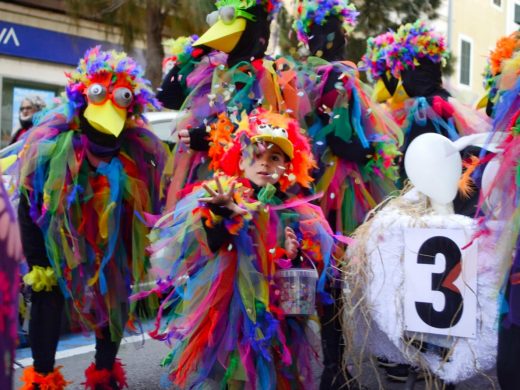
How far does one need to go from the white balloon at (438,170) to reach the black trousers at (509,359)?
79 cm

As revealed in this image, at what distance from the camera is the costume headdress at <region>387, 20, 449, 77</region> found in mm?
5148

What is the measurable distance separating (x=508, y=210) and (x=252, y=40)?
1.92m

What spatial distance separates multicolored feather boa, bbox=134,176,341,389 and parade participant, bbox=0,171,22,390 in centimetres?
164

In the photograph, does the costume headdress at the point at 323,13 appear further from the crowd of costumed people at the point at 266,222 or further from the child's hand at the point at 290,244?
the child's hand at the point at 290,244

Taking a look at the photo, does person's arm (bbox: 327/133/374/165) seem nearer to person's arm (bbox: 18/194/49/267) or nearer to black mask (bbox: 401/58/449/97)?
black mask (bbox: 401/58/449/97)

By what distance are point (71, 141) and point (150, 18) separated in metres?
8.45

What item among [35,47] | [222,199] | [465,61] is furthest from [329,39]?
[465,61]

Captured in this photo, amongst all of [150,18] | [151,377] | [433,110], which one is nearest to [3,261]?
[151,377]

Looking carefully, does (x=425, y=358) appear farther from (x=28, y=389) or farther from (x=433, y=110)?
(x=433, y=110)

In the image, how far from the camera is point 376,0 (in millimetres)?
13961

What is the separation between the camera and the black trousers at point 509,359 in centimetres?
238

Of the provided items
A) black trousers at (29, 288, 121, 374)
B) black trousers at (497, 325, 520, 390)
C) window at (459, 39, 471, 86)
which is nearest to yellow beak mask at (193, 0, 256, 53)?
black trousers at (29, 288, 121, 374)

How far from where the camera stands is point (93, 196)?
3.92m

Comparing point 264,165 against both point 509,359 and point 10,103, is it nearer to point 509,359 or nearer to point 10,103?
point 509,359
